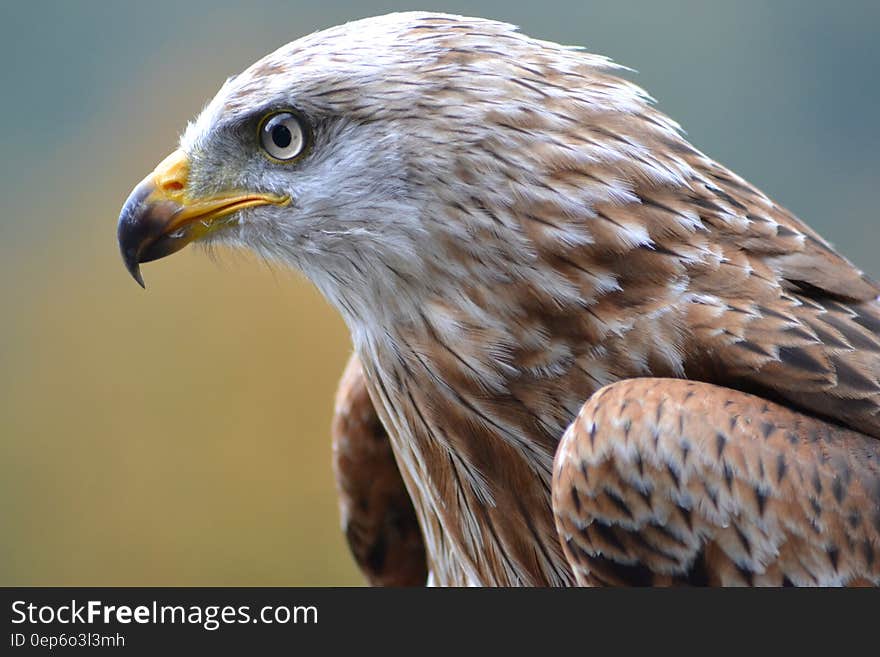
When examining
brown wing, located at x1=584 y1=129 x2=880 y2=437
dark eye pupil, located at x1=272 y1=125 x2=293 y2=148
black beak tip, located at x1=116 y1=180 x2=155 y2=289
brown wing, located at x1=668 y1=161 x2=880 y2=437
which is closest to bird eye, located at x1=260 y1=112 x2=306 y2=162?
dark eye pupil, located at x1=272 y1=125 x2=293 y2=148

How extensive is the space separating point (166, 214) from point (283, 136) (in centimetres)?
21

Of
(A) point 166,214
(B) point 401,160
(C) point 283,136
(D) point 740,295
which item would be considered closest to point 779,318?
(D) point 740,295

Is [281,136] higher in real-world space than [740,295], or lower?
higher

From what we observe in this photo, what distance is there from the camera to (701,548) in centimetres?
126

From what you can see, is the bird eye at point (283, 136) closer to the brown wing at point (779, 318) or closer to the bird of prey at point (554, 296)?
the bird of prey at point (554, 296)

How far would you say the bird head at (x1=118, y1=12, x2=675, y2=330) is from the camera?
140 cm

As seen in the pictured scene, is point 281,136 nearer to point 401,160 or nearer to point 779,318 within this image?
point 401,160

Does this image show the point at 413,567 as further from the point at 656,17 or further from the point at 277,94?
the point at 656,17

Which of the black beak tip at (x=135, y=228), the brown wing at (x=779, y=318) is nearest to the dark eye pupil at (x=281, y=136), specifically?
the black beak tip at (x=135, y=228)

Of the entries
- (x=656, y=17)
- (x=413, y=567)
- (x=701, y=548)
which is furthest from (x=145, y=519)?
(x=701, y=548)

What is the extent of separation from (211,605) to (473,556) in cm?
38

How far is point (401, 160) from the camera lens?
1.42 metres

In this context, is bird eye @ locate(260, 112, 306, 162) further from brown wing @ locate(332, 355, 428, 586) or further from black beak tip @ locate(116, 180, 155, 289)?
brown wing @ locate(332, 355, 428, 586)

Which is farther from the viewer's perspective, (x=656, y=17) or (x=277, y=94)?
(x=656, y=17)
